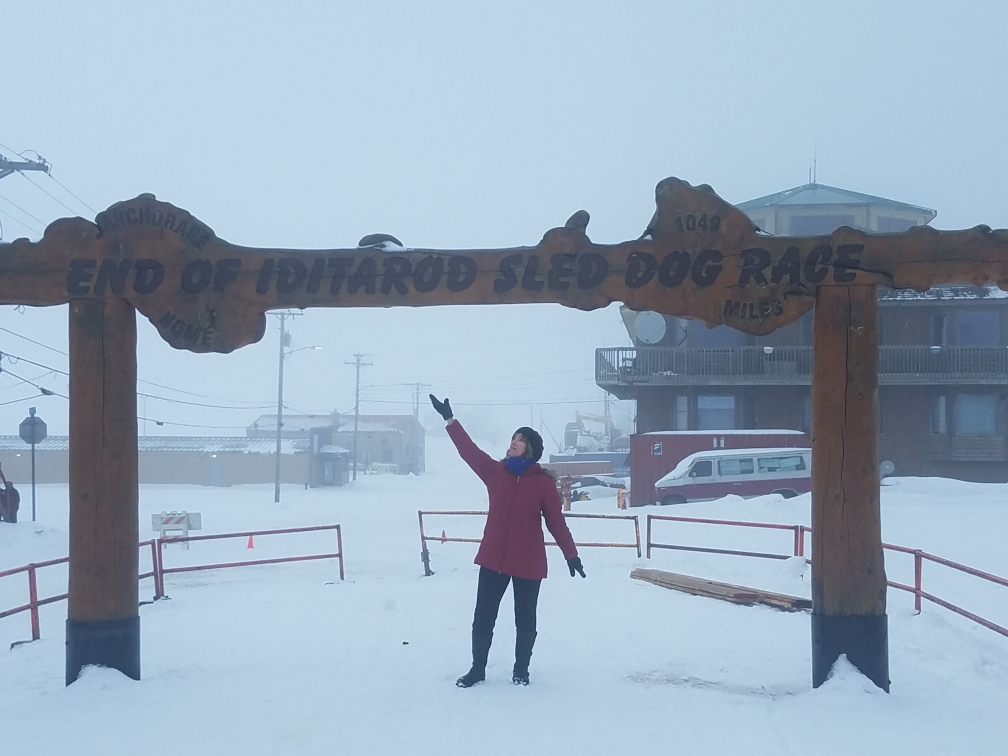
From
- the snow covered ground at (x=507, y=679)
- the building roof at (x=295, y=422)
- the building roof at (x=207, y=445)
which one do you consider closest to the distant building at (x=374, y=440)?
the building roof at (x=295, y=422)

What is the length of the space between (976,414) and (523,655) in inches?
1298

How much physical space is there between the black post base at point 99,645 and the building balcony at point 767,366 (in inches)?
1169

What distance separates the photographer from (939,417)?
34.6 metres

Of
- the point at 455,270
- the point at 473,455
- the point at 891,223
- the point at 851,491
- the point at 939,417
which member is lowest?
the point at 939,417

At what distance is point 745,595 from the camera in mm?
9914

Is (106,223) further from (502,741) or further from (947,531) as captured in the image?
(947,531)

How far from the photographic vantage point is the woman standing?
6.18 m

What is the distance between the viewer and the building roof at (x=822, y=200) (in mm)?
36906

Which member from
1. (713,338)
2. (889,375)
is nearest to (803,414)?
(889,375)

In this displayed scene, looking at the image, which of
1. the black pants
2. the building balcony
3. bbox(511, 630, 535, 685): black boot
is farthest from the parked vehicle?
the black pants

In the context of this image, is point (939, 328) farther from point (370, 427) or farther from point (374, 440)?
point (370, 427)

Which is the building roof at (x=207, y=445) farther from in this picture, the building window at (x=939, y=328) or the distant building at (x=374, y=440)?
the building window at (x=939, y=328)

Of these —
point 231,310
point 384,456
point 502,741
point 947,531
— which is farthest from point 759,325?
point 384,456

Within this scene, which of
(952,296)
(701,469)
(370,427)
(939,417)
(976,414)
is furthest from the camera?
(370,427)
